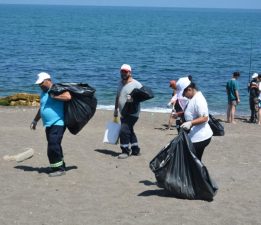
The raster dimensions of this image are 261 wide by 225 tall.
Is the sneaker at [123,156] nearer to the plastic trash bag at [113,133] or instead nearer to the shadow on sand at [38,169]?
the plastic trash bag at [113,133]

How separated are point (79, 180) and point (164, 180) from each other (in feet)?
5.40

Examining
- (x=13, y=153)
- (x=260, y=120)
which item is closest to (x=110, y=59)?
(x=260, y=120)

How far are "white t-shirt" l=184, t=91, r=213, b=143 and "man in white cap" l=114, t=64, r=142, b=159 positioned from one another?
239cm

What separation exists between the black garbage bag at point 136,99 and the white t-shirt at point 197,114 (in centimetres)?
228

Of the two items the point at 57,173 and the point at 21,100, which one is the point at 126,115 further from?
the point at 21,100

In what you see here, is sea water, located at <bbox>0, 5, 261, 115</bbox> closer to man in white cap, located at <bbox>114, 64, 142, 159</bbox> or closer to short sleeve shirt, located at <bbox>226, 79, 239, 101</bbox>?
short sleeve shirt, located at <bbox>226, 79, 239, 101</bbox>

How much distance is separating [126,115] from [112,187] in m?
2.10

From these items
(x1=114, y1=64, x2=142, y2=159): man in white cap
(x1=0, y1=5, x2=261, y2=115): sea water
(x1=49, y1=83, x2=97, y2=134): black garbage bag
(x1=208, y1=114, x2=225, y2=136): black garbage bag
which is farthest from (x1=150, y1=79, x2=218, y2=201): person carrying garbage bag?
(x1=0, y1=5, x2=261, y2=115): sea water

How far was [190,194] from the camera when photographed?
8.56 metres

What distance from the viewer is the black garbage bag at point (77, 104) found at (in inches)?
384

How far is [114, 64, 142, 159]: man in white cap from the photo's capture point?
36.2 feet

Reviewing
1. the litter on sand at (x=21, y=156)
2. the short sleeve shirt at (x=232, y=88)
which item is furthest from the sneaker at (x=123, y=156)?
the short sleeve shirt at (x=232, y=88)

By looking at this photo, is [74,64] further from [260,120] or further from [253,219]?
[253,219]

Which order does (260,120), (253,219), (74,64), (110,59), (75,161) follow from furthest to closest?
1. (110,59)
2. (74,64)
3. (260,120)
4. (75,161)
5. (253,219)
